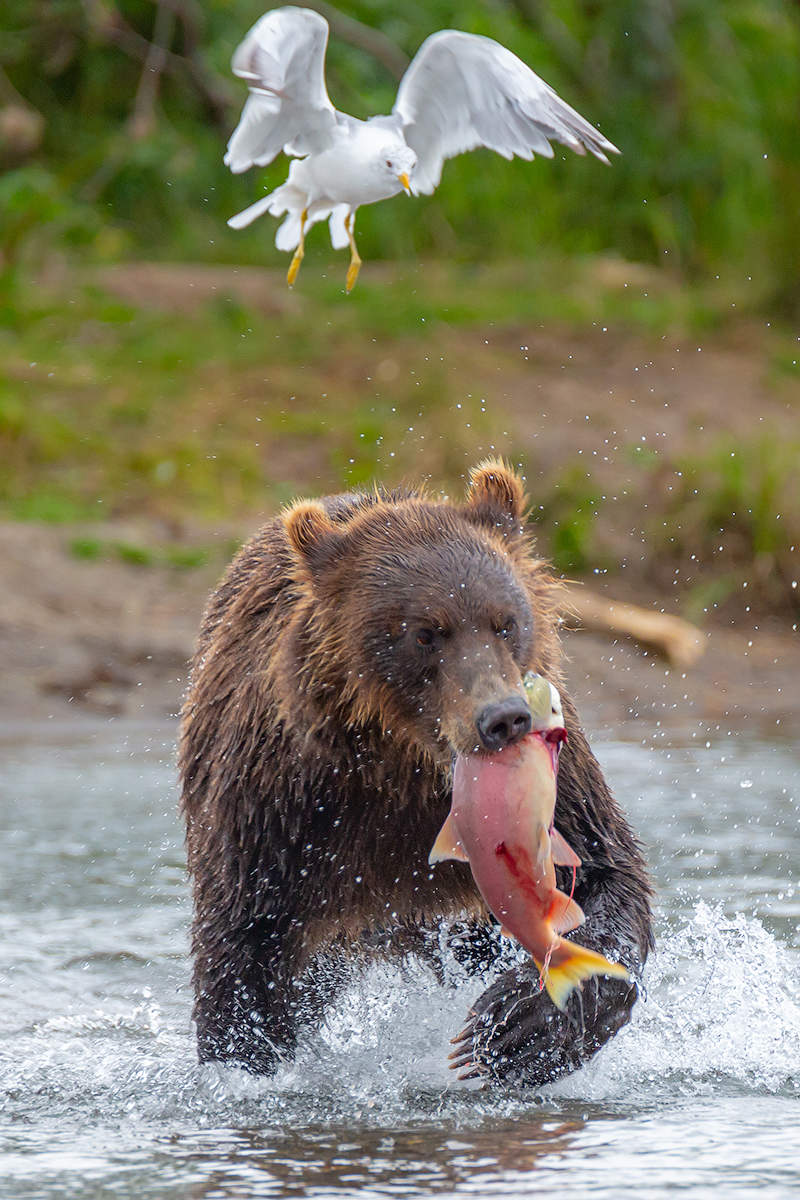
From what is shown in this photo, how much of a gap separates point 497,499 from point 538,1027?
4.30 ft

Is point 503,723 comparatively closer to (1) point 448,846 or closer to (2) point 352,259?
(1) point 448,846

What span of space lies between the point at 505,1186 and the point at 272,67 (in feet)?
8.38

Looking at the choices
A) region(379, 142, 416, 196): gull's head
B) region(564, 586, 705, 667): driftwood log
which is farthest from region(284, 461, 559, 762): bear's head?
region(564, 586, 705, 667): driftwood log

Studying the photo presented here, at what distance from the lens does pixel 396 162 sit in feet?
15.7

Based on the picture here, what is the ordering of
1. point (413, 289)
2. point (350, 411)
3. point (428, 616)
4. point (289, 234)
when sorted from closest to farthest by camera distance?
point (428, 616)
point (289, 234)
point (350, 411)
point (413, 289)

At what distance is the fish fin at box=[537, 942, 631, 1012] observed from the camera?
14.2 feet

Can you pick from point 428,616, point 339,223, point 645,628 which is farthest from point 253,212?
point 645,628

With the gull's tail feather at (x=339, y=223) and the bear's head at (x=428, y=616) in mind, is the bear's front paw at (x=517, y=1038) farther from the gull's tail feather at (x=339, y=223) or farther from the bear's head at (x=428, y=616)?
the gull's tail feather at (x=339, y=223)

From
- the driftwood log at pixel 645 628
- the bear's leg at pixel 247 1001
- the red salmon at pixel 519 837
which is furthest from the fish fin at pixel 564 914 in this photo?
the driftwood log at pixel 645 628

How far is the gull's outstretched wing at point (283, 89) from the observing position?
459cm

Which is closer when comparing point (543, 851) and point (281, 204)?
point (543, 851)

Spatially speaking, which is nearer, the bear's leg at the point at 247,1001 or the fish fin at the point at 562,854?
the fish fin at the point at 562,854

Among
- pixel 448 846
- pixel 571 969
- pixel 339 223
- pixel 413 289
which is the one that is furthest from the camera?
pixel 413 289

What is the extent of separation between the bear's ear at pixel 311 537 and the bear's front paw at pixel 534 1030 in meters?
1.13
